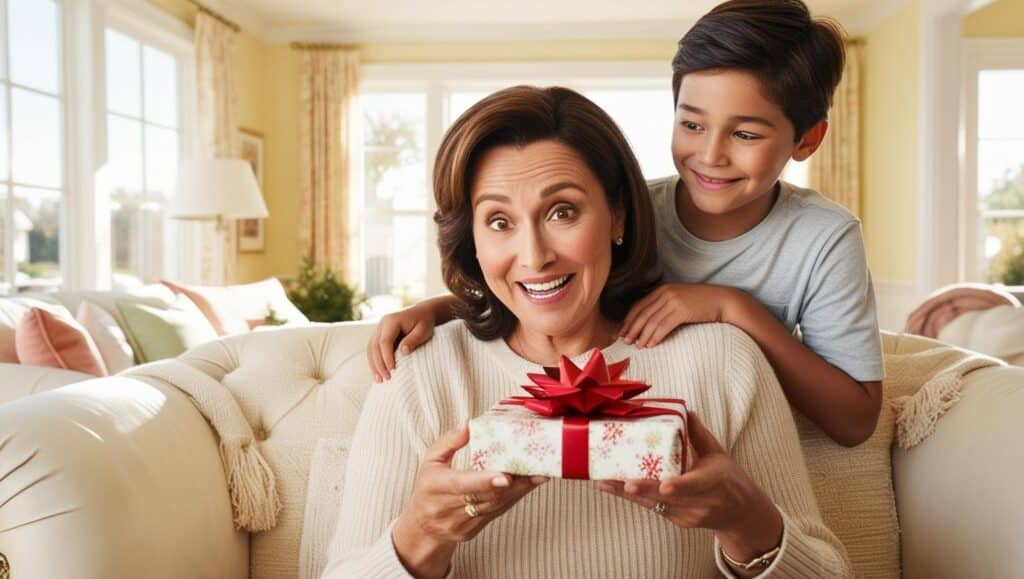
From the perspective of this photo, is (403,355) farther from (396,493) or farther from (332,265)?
(332,265)

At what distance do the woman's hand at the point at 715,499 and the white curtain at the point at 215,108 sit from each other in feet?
20.5

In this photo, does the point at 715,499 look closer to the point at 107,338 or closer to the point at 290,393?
the point at 290,393

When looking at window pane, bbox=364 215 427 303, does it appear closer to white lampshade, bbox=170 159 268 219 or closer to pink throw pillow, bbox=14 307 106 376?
white lampshade, bbox=170 159 268 219

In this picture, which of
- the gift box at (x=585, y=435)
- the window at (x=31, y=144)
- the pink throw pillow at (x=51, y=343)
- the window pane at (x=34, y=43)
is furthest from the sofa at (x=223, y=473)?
the window pane at (x=34, y=43)

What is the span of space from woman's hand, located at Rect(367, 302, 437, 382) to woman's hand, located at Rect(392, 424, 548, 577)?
1.05 feet

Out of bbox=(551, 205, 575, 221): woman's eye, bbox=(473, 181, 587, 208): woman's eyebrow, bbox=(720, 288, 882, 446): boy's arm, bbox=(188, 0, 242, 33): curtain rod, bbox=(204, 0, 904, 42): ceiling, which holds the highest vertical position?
bbox=(204, 0, 904, 42): ceiling

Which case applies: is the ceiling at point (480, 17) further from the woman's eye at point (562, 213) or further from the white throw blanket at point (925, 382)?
the woman's eye at point (562, 213)

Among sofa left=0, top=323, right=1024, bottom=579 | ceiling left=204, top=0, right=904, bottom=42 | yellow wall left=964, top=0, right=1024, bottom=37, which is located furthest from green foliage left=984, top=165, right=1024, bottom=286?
sofa left=0, top=323, right=1024, bottom=579

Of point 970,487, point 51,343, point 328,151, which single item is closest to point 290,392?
point 970,487

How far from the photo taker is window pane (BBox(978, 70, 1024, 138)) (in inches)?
267

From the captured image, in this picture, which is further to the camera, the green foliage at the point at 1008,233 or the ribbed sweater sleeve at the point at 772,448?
the green foliage at the point at 1008,233

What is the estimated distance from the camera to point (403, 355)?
4.75ft

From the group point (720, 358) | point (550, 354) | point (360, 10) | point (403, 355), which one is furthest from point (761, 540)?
point (360, 10)

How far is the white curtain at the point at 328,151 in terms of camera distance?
8.04 meters
